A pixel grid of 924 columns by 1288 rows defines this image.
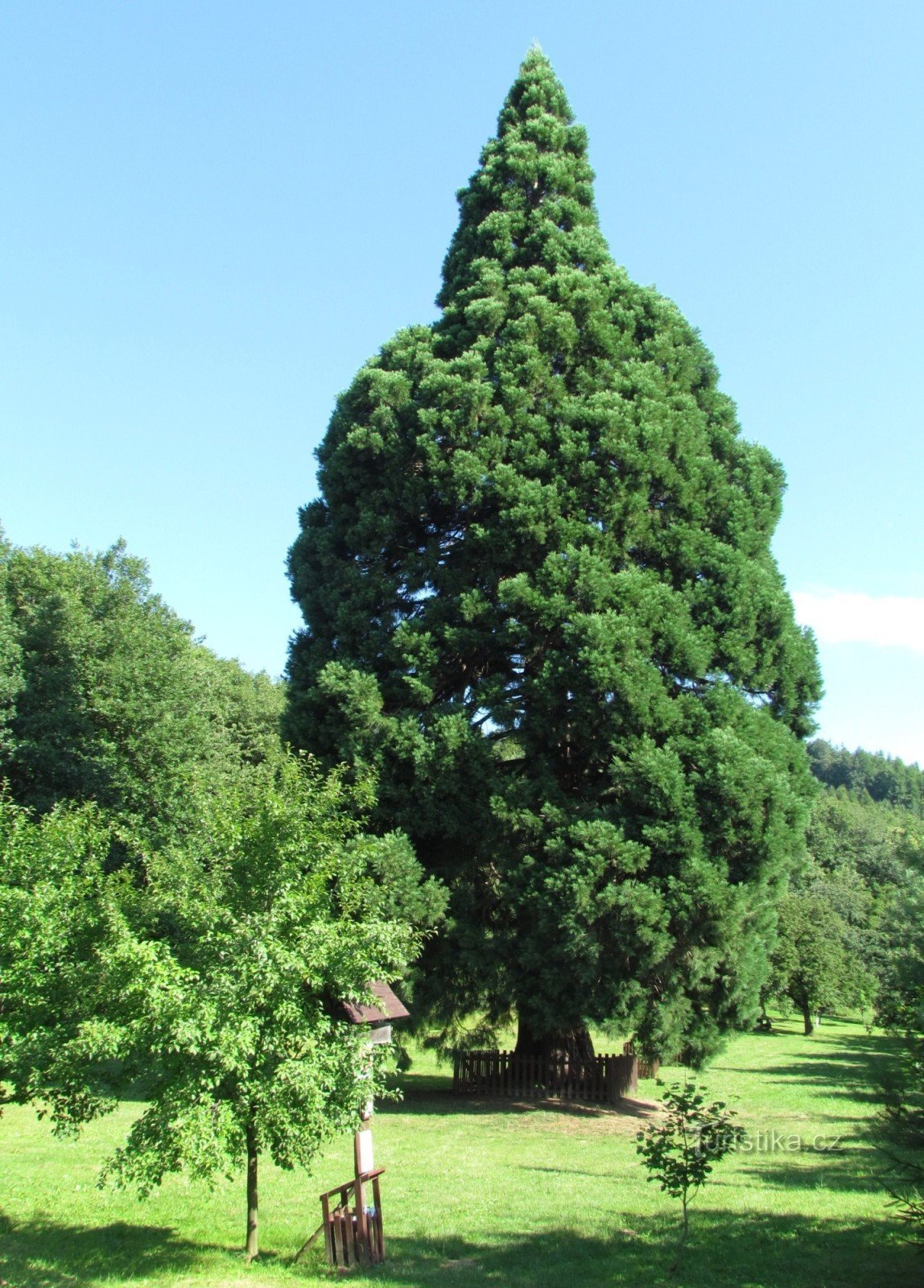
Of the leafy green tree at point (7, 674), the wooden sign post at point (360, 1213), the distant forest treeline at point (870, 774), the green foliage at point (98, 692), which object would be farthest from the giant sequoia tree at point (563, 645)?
the distant forest treeline at point (870, 774)

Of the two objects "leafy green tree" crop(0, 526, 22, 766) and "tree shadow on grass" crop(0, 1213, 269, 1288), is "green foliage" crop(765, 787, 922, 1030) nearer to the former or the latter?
"tree shadow on grass" crop(0, 1213, 269, 1288)

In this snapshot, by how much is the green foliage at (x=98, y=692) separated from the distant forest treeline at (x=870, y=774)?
402ft

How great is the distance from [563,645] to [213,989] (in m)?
9.53

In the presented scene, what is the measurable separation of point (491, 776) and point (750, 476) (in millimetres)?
7893

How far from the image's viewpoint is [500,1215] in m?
9.83

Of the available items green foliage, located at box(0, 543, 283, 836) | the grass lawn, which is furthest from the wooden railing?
green foliage, located at box(0, 543, 283, 836)

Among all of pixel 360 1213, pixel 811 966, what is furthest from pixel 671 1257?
pixel 811 966

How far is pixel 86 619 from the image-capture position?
26406 mm

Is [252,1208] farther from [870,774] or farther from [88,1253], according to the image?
[870,774]

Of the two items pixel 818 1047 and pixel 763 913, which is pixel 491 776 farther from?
pixel 818 1047

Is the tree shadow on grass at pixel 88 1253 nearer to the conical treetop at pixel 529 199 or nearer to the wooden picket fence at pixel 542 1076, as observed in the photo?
the wooden picket fence at pixel 542 1076

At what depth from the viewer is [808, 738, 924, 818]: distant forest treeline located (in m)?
137

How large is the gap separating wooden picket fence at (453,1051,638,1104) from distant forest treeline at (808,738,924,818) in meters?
126

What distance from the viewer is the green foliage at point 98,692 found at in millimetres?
24781
